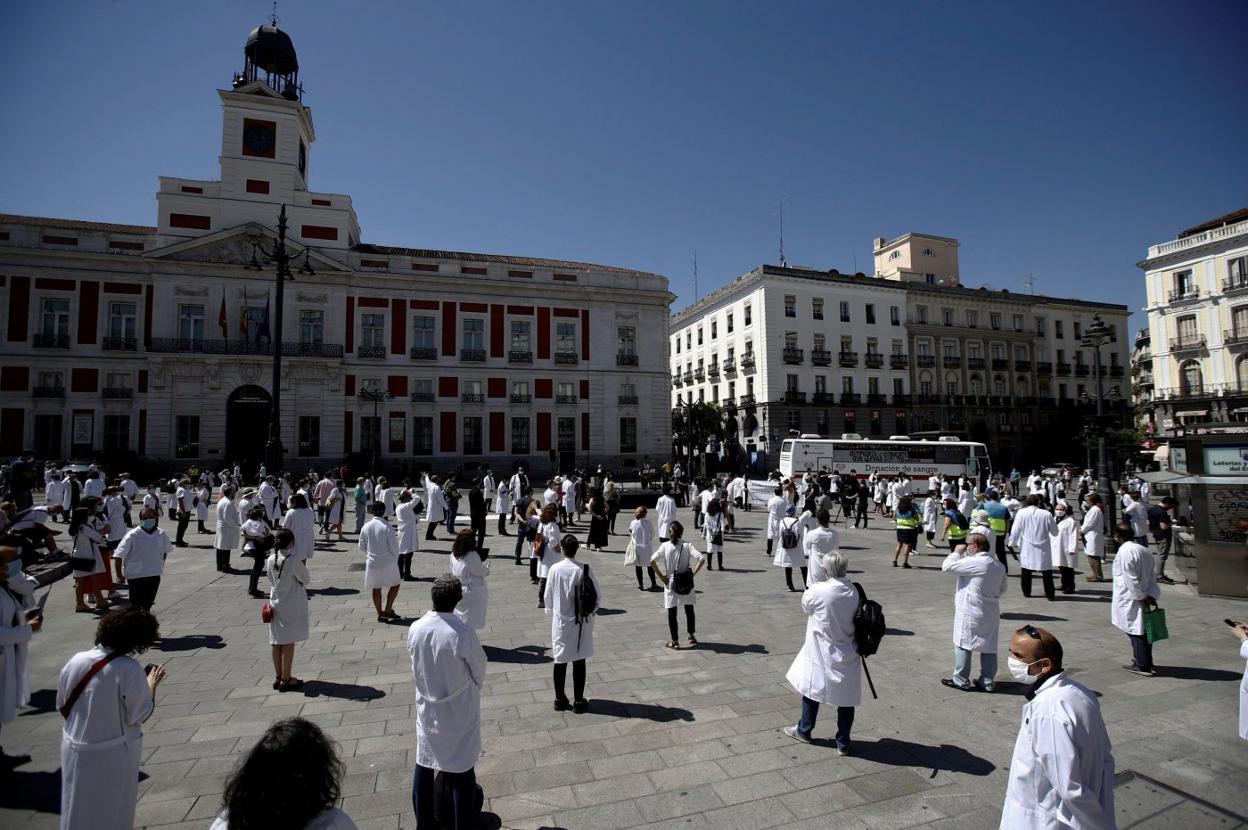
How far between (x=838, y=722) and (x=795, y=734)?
0.45 m

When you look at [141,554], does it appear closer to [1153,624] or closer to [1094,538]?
[1153,624]

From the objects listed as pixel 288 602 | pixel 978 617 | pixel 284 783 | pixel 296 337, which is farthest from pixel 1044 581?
pixel 296 337

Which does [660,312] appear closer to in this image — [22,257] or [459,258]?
[459,258]

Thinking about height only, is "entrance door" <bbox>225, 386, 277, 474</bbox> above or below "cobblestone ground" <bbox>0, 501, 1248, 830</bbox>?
above

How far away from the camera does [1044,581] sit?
10125 millimetres

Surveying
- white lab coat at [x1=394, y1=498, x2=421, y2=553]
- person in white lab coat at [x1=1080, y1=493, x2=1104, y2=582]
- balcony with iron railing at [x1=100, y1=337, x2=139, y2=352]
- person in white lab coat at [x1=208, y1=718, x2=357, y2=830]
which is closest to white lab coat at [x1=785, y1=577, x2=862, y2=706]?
person in white lab coat at [x1=208, y1=718, x2=357, y2=830]

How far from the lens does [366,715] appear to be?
18.3ft

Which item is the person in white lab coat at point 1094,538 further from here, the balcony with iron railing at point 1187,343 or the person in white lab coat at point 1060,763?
the balcony with iron railing at point 1187,343

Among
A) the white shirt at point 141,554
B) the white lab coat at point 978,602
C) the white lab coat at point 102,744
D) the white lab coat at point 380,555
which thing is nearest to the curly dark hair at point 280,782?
the white lab coat at point 102,744

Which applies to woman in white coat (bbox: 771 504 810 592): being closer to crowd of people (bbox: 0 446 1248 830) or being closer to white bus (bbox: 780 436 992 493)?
crowd of people (bbox: 0 446 1248 830)

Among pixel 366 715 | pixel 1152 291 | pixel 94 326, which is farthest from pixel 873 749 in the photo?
pixel 1152 291

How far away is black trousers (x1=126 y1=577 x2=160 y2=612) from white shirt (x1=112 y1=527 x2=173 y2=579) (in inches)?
2.5

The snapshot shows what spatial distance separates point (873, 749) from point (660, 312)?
3878 cm

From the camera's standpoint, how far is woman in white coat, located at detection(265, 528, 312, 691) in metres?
6.07
